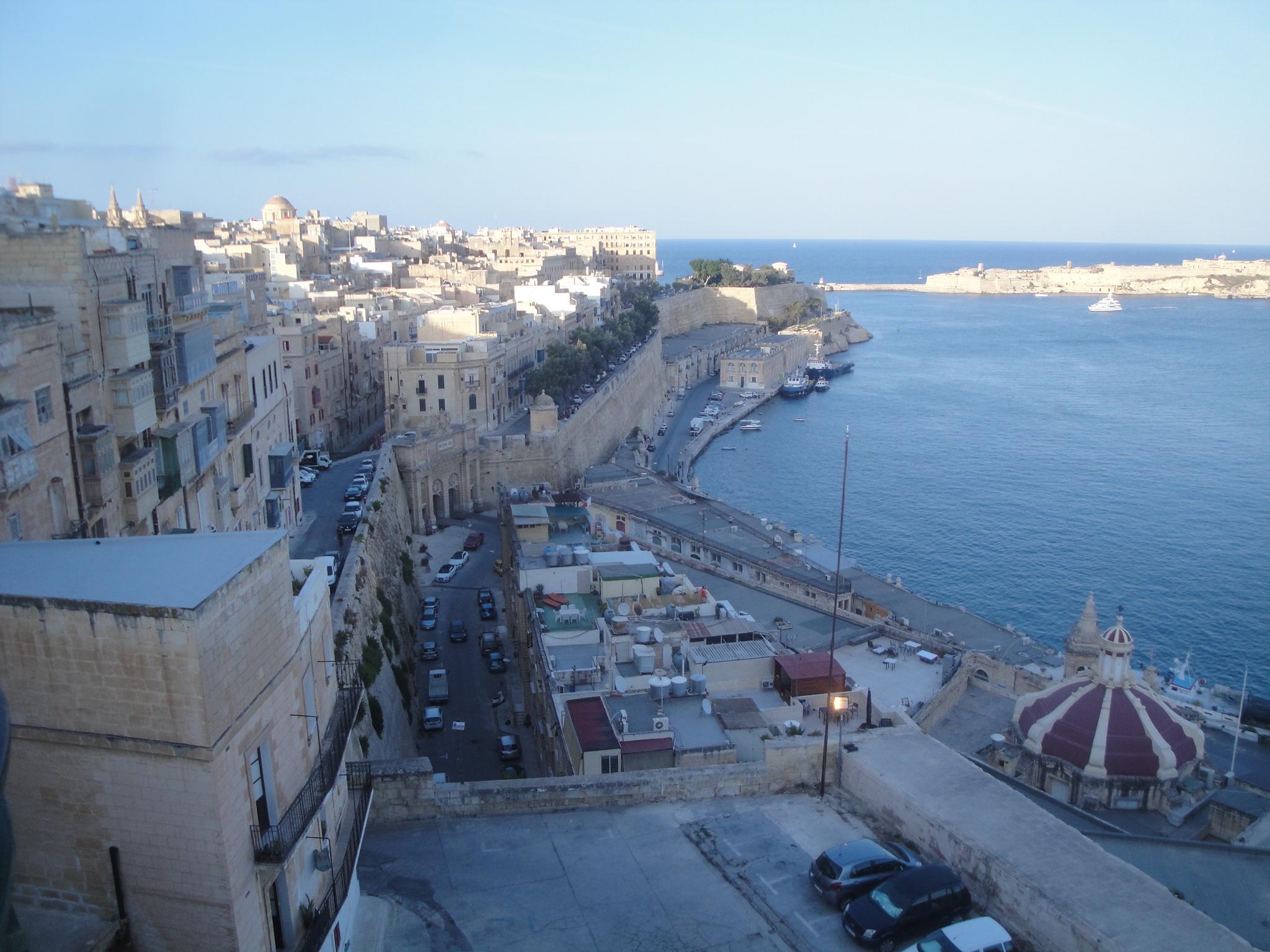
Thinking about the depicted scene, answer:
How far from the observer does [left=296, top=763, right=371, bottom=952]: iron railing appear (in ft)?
19.2

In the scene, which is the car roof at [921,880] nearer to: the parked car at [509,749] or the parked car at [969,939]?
the parked car at [969,939]

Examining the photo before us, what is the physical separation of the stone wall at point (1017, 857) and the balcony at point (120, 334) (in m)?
8.30

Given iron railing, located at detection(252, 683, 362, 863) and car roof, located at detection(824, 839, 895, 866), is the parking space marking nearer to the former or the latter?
car roof, located at detection(824, 839, 895, 866)

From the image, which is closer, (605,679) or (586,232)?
(605,679)

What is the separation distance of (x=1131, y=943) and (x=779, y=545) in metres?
21.3

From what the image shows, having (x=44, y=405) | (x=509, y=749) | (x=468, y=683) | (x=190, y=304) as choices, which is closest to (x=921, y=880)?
(x=44, y=405)

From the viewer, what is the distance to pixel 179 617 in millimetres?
4641

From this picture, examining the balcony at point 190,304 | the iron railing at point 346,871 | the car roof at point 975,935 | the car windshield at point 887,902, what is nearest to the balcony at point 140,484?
the balcony at point 190,304

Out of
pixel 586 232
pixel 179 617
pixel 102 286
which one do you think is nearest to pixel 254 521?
pixel 102 286

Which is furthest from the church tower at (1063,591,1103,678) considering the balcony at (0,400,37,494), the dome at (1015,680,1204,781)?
the balcony at (0,400,37,494)

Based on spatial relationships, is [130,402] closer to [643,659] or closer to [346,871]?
[346,871]

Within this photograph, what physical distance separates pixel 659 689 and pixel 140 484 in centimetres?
644

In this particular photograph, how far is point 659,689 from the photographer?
41.8 feet

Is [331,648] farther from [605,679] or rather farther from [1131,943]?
[605,679]
